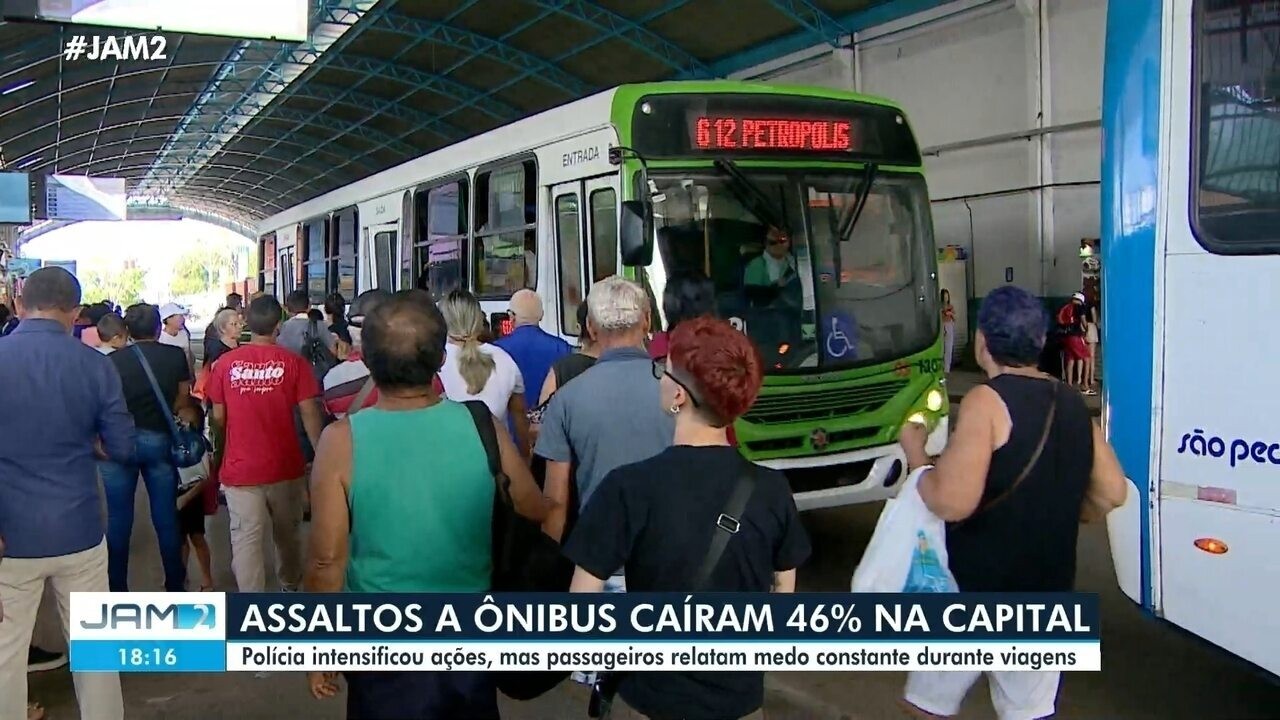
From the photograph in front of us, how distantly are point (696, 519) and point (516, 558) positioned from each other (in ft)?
1.78

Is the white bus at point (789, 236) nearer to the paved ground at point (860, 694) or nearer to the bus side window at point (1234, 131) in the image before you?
the paved ground at point (860, 694)

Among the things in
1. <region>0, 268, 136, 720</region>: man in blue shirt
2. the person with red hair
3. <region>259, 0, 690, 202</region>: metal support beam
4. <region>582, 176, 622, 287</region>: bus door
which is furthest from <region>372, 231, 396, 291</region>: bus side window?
<region>259, 0, 690, 202</region>: metal support beam

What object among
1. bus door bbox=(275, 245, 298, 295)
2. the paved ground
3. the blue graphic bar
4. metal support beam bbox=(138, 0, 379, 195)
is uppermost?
metal support beam bbox=(138, 0, 379, 195)

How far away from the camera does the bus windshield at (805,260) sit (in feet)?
22.0

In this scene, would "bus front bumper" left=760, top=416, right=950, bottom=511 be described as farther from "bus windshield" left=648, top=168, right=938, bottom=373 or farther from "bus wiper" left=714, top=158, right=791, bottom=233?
"bus wiper" left=714, top=158, right=791, bottom=233

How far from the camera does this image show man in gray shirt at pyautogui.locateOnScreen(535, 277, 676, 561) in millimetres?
3660

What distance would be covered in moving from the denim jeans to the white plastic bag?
13.9ft

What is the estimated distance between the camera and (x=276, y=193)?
190ft

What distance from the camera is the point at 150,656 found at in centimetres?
345

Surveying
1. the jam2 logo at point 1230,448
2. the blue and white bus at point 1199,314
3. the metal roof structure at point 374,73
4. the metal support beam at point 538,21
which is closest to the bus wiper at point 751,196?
the blue and white bus at point 1199,314

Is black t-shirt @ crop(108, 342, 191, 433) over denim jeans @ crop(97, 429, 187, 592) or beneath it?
over

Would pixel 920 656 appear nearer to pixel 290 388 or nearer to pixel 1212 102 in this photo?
pixel 1212 102

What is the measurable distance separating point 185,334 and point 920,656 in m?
9.41

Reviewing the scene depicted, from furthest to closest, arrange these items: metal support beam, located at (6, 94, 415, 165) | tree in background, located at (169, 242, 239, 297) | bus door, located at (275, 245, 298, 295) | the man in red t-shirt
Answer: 1. tree in background, located at (169, 242, 239, 297)
2. metal support beam, located at (6, 94, 415, 165)
3. bus door, located at (275, 245, 298, 295)
4. the man in red t-shirt
